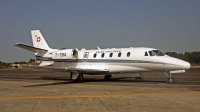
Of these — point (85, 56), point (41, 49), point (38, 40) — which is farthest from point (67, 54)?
point (38, 40)

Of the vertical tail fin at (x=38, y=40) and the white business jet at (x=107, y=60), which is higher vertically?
the vertical tail fin at (x=38, y=40)

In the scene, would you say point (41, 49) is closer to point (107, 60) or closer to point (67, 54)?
point (67, 54)

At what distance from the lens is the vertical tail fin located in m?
25.8

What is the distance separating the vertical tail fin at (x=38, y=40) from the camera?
84.5 ft

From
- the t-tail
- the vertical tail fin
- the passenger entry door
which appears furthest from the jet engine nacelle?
the vertical tail fin

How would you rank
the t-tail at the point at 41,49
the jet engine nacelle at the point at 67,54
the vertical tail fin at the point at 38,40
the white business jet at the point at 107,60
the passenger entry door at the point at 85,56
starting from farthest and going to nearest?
the vertical tail fin at the point at 38,40 → the t-tail at the point at 41,49 → the jet engine nacelle at the point at 67,54 → the passenger entry door at the point at 85,56 → the white business jet at the point at 107,60

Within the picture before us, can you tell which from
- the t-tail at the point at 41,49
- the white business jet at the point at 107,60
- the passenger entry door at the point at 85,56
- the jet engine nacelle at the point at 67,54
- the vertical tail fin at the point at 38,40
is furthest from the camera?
the vertical tail fin at the point at 38,40

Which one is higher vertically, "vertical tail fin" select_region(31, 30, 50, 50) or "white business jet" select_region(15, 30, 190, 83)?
"vertical tail fin" select_region(31, 30, 50, 50)

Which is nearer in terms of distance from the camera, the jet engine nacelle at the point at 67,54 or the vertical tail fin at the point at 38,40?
the jet engine nacelle at the point at 67,54

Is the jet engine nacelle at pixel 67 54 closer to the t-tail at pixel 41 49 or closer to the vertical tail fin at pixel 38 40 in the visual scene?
the t-tail at pixel 41 49

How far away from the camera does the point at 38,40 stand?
85.6 feet

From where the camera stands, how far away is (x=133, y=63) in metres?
19.3

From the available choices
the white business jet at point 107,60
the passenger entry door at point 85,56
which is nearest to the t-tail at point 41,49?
the white business jet at point 107,60

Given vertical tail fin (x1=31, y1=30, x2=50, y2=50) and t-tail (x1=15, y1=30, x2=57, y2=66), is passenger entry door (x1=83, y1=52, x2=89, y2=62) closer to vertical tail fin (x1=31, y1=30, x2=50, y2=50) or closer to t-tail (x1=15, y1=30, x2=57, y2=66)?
t-tail (x1=15, y1=30, x2=57, y2=66)
